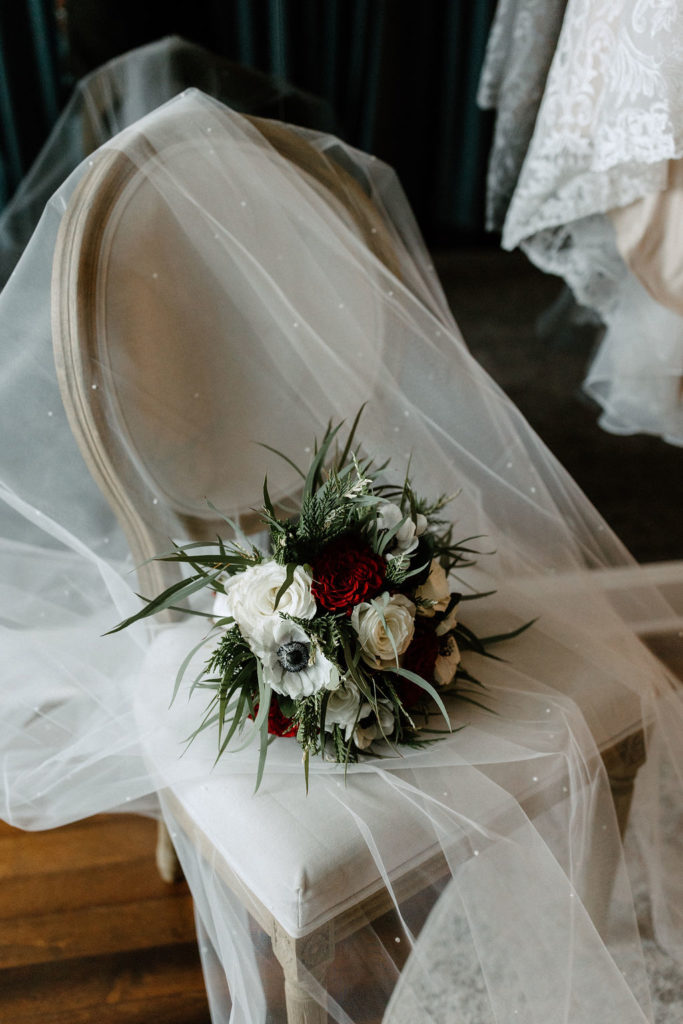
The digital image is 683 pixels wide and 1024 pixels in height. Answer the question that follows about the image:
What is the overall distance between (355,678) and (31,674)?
17.5 inches

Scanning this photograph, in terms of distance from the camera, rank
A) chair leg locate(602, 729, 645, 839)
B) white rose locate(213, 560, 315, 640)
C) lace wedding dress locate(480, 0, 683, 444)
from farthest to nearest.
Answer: lace wedding dress locate(480, 0, 683, 444)
chair leg locate(602, 729, 645, 839)
white rose locate(213, 560, 315, 640)

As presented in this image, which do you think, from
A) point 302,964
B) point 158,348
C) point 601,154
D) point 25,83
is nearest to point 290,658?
point 302,964

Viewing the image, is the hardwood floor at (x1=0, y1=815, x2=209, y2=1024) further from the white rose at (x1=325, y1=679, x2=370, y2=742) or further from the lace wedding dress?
the lace wedding dress

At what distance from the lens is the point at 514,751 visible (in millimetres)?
946

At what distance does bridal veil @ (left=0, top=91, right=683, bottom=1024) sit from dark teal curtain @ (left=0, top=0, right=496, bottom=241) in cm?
156

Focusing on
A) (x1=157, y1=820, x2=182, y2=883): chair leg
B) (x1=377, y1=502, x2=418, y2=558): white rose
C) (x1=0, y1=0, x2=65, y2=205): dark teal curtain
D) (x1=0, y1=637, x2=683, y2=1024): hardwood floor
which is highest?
(x1=0, y1=0, x2=65, y2=205): dark teal curtain

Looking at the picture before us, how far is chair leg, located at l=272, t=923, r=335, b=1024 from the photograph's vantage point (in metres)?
0.85

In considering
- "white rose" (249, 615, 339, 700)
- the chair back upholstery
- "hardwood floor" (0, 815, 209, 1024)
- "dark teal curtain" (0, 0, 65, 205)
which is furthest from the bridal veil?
"dark teal curtain" (0, 0, 65, 205)

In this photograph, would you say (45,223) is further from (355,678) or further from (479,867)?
(479,867)

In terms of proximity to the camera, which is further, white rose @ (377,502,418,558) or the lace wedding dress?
the lace wedding dress

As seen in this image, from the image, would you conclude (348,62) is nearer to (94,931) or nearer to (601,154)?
(601,154)

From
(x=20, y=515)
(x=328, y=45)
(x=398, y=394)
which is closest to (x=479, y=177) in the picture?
(x=328, y=45)

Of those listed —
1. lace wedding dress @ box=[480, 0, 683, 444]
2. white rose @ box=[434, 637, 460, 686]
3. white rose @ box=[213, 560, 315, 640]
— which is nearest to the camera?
white rose @ box=[213, 560, 315, 640]

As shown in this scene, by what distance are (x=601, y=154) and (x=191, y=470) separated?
0.80 metres
